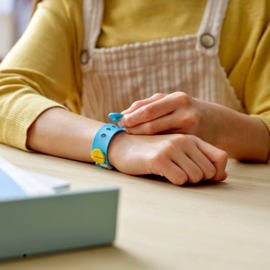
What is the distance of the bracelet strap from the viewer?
0.60m

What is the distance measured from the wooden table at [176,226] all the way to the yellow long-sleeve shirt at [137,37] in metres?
0.40

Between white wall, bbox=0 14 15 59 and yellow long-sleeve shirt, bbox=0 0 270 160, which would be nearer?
yellow long-sleeve shirt, bbox=0 0 270 160

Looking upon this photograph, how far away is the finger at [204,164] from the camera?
1.78 ft

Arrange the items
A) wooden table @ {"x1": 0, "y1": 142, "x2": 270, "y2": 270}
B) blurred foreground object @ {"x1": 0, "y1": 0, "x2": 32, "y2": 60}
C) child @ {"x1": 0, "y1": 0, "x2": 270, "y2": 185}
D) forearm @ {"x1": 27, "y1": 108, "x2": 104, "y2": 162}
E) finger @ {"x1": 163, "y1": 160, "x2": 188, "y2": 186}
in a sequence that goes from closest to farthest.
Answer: wooden table @ {"x1": 0, "y1": 142, "x2": 270, "y2": 270}
finger @ {"x1": 163, "y1": 160, "x2": 188, "y2": 186}
forearm @ {"x1": 27, "y1": 108, "x2": 104, "y2": 162}
child @ {"x1": 0, "y1": 0, "x2": 270, "y2": 185}
blurred foreground object @ {"x1": 0, "y1": 0, "x2": 32, "y2": 60}

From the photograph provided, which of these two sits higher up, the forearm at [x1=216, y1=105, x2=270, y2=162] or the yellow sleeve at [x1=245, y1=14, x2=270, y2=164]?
the yellow sleeve at [x1=245, y1=14, x2=270, y2=164]

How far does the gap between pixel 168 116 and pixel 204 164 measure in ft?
0.39

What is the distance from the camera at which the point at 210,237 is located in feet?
1.10

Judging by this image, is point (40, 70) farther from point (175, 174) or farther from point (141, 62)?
point (175, 174)

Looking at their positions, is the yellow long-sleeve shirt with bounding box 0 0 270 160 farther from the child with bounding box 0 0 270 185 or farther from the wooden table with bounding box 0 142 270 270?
the wooden table with bounding box 0 142 270 270

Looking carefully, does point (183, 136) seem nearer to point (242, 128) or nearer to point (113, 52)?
point (242, 128)

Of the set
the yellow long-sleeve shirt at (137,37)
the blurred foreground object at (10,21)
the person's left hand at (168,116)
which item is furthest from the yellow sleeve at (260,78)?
the blurred foreground object at (10,21)

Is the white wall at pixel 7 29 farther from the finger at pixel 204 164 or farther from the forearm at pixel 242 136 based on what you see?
the finger at pixel 204 164

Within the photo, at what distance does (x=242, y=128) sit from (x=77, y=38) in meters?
0.55

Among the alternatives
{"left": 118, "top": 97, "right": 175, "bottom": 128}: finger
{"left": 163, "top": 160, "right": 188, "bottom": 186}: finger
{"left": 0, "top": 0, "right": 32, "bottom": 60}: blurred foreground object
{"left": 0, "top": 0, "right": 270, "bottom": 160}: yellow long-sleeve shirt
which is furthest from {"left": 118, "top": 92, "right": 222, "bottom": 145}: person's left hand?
{"left": 0, "top": 0, "right": 32, "bottom": 60}: blurred foreground object
